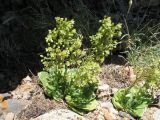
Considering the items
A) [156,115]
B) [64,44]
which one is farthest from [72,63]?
[156,115]

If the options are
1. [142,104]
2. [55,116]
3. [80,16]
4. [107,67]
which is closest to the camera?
[55,116]

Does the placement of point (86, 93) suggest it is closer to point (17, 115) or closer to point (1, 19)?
point (17, 115)

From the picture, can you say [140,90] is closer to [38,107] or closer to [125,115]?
[125,115]

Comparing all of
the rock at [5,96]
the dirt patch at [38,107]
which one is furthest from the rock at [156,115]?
the rock at [5,96]

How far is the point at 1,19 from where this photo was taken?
6234 mm

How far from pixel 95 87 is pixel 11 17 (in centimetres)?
177

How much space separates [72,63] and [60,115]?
0.61 metres

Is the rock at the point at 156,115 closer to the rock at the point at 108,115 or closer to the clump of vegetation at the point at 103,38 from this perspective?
the rock at the point at 108,115

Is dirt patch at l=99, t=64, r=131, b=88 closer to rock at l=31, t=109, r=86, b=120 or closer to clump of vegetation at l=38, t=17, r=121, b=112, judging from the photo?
clump of vegetation at l=38, t=17, r=121, b=112

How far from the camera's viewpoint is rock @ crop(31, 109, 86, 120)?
15.6 feet

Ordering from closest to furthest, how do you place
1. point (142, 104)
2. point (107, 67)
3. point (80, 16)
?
point (142, 104) → point (107, 67) → point (80, 16)

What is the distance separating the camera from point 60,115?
4.80m

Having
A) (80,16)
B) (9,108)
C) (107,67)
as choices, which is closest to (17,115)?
(9,108)

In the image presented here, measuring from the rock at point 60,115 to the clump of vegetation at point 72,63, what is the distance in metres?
0.12
